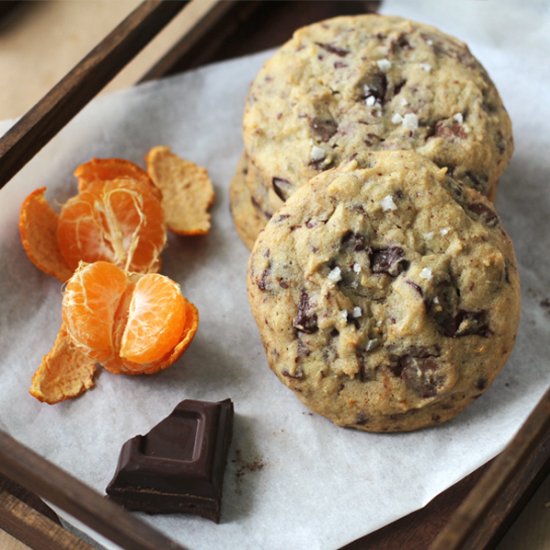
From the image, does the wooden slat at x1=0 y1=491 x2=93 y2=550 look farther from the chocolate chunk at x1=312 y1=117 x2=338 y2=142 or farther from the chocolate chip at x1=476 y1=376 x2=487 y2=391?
the chocolate chunk at x1=312 y1=117 x2=338 y2=142

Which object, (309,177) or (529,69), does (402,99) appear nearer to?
(309,177)

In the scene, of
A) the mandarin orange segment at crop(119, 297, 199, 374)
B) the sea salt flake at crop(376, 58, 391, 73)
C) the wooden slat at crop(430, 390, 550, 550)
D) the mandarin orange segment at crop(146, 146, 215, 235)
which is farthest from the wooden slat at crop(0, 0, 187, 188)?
the wooden slat at crop(430, 390, 550, 550)

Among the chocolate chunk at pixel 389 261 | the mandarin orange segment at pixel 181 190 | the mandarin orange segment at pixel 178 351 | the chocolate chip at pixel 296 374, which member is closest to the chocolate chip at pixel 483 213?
the chocolate chunk at pixel 389 261

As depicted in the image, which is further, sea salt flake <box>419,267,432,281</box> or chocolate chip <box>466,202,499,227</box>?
chocolate chip <box>466,202,499,227</box>

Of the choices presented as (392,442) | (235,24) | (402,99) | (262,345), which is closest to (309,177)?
(402,99)

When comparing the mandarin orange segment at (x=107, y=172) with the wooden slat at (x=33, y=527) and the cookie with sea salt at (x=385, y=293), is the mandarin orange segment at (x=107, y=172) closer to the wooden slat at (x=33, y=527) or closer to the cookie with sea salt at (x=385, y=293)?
the cookie with sea salt at (x=385, y=293)

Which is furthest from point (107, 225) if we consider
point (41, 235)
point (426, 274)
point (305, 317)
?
point (426, 274)
